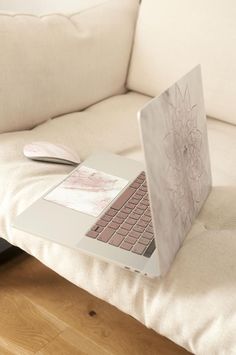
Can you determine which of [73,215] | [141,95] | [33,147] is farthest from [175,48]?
[73,215]

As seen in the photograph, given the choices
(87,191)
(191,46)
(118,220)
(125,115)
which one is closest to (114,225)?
(118,220)

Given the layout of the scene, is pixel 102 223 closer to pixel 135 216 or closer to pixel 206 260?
pixel 135 216

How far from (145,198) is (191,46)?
1.88ft

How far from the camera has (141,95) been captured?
1375 millimetres

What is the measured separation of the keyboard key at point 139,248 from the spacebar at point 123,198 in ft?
0.37

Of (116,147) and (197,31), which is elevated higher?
(197,31)

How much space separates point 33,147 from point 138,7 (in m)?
0.66

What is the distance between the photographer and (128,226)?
732mm

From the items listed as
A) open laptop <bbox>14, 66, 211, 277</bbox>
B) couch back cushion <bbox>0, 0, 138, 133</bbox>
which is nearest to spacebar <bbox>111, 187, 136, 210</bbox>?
open laptop <bbox>14, 66, 211, 277</bbox>

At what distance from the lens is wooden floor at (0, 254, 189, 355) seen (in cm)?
103

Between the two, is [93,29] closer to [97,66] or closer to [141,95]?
A: [97,66]

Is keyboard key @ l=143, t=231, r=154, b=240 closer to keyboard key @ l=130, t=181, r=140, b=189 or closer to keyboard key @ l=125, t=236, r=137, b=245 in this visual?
keyboard key @ l=125, t=236, r=137, b=245

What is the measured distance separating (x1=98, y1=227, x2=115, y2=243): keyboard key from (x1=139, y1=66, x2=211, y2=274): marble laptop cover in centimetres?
11

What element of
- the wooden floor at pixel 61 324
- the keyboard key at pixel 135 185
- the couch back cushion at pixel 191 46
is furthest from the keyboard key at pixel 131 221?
the couch back cushion at pixel 191 46
